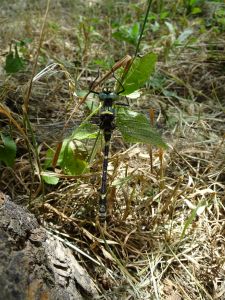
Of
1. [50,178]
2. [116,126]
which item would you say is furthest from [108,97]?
[50,178]

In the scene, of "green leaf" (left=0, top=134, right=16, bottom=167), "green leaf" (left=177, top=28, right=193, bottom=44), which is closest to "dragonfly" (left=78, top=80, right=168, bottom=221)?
"green leaf" (left=0, top=134, right=16, bottom=167)

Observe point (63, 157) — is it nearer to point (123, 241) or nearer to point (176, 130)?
point (123, 241)

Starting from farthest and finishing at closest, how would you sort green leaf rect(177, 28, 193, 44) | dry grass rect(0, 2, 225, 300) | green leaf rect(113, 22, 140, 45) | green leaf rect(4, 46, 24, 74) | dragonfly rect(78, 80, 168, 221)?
1. green leaf rect(177, 28, 193, 44)
2. green leaf rect(113, 22, 140, 45)
3. green leaf rect(4, 46, 24, 74)
4. dragonfly rect(78, 80, 168, 221)
5. dry grass rect(0, 2, 225, 300)

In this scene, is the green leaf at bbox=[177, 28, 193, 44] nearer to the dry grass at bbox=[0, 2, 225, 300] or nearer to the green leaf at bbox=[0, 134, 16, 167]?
the dry grass at bbox=[0, 2, 225, 300]

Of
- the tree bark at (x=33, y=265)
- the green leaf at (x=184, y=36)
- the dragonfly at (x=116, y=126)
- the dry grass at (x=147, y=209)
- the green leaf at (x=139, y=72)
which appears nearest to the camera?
the tree bark at (x=33, y=265)

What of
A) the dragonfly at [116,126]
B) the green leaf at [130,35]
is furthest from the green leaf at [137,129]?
the green leaf at [130,35]

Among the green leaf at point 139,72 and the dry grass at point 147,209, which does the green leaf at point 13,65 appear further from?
the green leaf at point 139,72
